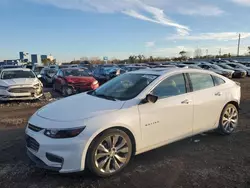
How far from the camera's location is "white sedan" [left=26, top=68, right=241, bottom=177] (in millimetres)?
3469

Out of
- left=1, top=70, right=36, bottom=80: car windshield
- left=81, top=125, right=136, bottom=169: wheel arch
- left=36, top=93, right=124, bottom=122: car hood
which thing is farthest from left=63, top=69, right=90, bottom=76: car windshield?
left=81, top=125, right=136, bottom=169: wheel arch

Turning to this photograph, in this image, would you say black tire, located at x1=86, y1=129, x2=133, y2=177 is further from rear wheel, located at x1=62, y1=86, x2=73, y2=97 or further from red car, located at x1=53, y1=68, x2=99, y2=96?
rear wheel, located at x1=62, y1=86, x2=73, y2=97

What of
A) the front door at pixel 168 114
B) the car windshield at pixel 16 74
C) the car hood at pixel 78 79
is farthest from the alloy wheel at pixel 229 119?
the car windshield at pixel 16 74

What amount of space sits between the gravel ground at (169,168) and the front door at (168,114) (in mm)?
381

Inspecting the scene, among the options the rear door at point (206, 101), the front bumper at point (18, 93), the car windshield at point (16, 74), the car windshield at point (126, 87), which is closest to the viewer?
the car windshield at point (126, 87)

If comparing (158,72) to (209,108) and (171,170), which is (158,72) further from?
(171,170)

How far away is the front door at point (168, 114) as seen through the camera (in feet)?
13.3

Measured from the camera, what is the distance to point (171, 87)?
4559 millimetres

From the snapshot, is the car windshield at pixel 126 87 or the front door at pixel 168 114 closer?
the front door at pixel 168 114

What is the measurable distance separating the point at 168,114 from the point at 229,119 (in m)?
2.06

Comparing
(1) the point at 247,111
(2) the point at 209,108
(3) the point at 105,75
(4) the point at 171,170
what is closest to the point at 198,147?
(2) the point at 209,108

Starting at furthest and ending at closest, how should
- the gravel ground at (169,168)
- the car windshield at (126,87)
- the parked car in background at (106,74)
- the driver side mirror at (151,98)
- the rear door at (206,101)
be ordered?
the parked car in background at (106,74) < the rear door at (206,101) < the car windshield at (126,87) < the driver side mirror at (151,98) < the gravel ground at (169,168)

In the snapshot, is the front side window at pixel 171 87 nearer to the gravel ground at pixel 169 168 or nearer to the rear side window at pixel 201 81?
the rear side window at pixel 201 81

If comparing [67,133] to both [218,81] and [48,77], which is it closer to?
[218,81]
